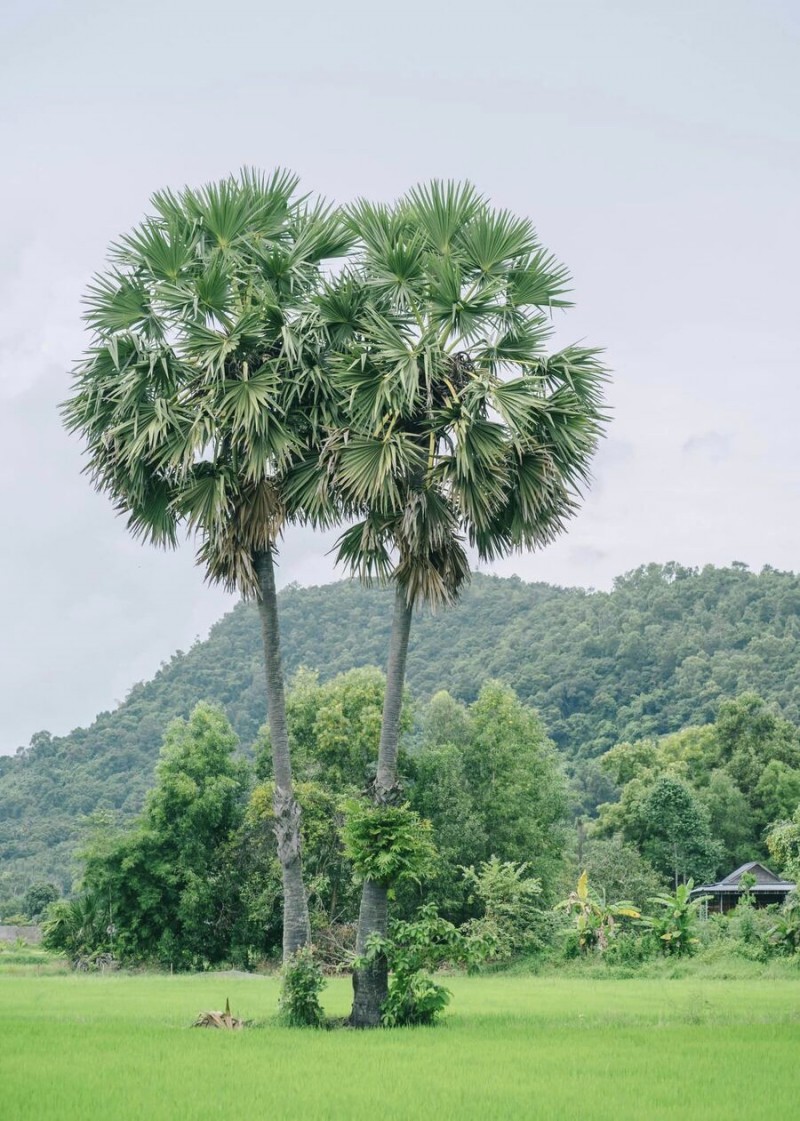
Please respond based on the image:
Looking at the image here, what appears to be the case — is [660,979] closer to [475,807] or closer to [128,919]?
[475,807]

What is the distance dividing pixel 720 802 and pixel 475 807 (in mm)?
19060

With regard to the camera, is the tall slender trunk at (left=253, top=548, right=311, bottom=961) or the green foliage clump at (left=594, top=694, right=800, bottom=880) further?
the green foliage clump at (left=594, top=694, right=800, bottom=880)

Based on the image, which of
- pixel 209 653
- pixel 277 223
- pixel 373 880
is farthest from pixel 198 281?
pixel 209 653

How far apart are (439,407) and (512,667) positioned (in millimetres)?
58816

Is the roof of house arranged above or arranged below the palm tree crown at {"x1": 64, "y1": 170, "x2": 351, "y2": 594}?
below

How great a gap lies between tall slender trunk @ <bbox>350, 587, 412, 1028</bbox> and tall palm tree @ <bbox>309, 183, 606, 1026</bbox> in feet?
0.07

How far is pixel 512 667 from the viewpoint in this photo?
75375 mm

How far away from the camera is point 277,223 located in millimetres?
18031

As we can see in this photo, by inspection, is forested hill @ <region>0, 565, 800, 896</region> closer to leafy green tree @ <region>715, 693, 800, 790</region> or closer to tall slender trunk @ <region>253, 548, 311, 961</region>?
leafy green tree @ <region>715, 693, 800, 790</region>

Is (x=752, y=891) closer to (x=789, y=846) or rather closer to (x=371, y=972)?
(x=789, y=846)

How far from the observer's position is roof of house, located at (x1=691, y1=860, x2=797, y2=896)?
46438mm

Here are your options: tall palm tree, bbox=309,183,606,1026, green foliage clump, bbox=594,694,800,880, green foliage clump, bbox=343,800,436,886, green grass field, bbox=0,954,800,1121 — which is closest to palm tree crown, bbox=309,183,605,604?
tall palm tree, bbox=309,183,606,1026

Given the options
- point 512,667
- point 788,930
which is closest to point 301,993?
point 788,930

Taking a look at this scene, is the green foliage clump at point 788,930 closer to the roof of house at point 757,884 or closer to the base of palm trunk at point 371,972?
the roof of house at point 757,884
